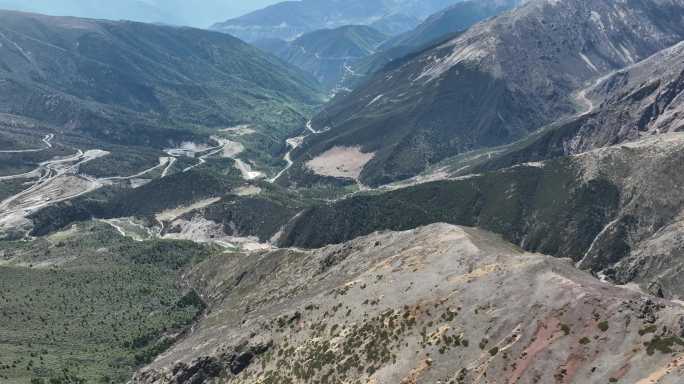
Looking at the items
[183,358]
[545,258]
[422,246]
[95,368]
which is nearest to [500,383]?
[545,258]

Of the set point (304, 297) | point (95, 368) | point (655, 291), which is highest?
point (304, 297)

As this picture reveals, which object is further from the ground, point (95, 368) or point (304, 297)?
point (304, 297)

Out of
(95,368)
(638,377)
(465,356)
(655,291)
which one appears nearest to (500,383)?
(465,356)

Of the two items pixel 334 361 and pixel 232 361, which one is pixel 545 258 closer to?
pixel 334 361

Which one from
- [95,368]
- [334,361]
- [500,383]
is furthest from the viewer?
[95,368]

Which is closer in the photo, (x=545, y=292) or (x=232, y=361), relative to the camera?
(x=545, y=292)

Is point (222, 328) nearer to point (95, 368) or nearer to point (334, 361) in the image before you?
point (95, 368)

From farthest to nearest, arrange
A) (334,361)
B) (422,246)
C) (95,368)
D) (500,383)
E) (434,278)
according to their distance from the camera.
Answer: (95,368) < (422,246) < (434,278) < (334,361) < (500,383)
